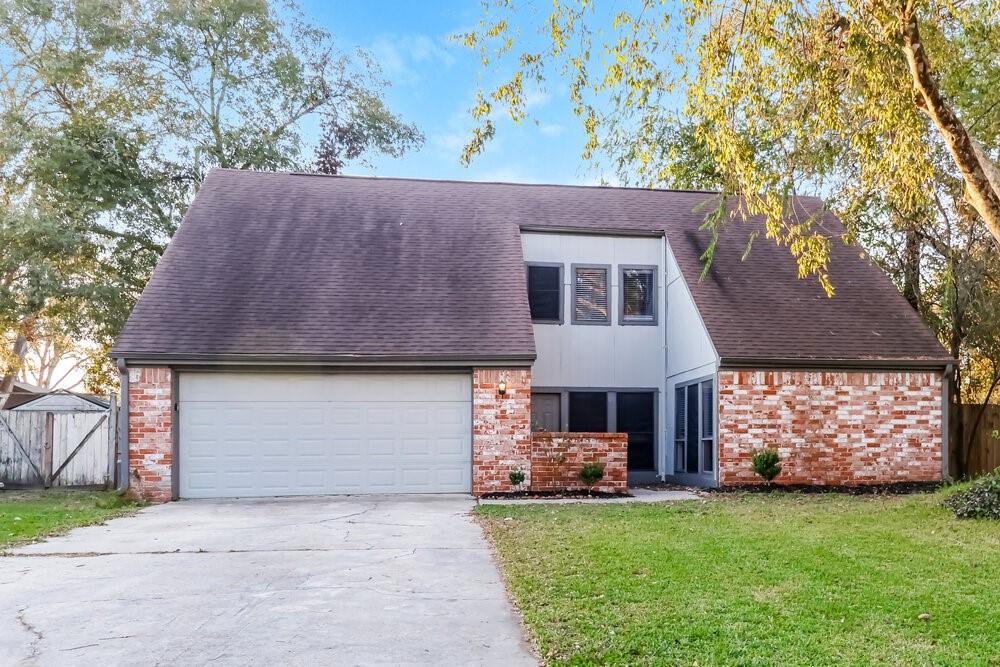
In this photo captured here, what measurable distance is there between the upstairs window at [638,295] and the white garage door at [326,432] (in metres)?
4.00

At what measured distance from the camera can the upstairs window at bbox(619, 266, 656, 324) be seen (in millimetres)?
14719

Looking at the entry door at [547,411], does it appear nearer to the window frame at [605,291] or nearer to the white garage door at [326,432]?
the window frame at [605,291]

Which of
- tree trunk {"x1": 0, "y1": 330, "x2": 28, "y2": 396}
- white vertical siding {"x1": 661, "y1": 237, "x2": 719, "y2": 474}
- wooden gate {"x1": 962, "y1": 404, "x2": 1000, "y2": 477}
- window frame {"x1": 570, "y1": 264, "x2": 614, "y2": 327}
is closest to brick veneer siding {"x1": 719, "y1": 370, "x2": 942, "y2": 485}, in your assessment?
white vertical siding {"x1": 661, "y1": 237, "x2": 719, "y2": 474}

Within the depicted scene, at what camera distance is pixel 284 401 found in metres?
12.2

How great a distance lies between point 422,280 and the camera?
13758 mm

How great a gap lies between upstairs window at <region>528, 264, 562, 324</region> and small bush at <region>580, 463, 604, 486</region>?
Answer: 3.42 m

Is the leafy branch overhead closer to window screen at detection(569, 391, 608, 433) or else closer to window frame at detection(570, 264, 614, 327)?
window frame at detection(570, 264, 614, 327)

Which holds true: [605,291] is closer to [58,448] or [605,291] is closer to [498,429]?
[498,429]

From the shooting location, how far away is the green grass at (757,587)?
4.37m

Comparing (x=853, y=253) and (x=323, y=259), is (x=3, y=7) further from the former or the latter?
(x=853, y=253)

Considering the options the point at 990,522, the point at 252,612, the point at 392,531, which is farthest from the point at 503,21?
the point at 990,522

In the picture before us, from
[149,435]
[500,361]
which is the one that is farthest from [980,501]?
[149,435]

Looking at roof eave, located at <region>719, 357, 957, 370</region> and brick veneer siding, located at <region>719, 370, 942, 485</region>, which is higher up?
roof eave, located at <region>719, 357, 957, 370</region>

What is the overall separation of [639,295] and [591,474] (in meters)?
4.38
